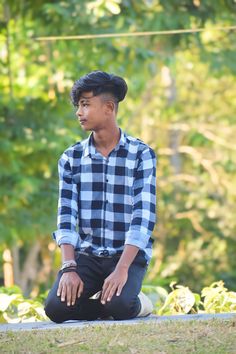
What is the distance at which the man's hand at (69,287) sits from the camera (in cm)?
532

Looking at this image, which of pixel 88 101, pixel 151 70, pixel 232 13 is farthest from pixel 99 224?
pixel 151 70

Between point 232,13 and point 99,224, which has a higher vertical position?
point 232,13

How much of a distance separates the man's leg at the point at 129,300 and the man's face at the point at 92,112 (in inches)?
27.9

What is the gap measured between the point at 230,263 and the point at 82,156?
48.5 ft

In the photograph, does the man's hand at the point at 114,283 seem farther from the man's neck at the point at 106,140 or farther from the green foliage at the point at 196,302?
the green foliage at the point at 196,302

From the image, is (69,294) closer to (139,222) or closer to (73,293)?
(73,293)

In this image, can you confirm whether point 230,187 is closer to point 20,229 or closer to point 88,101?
point 20,229

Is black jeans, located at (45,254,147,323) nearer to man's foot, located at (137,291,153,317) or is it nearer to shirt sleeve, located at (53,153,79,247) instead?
man's foot, located at (137,291,153,317)

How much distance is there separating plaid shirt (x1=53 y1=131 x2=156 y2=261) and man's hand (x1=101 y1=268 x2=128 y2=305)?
9.9 inches

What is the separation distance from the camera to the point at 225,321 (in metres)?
4.92

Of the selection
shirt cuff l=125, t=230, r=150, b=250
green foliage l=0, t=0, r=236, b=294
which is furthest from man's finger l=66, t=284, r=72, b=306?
green foliage l=0, t=0, r=236, b=294

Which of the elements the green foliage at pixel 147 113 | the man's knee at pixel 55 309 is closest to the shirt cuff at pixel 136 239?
the man's knee at pixel 55 309

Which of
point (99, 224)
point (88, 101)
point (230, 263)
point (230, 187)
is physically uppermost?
point (88, 101)

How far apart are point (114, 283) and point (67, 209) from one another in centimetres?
50
